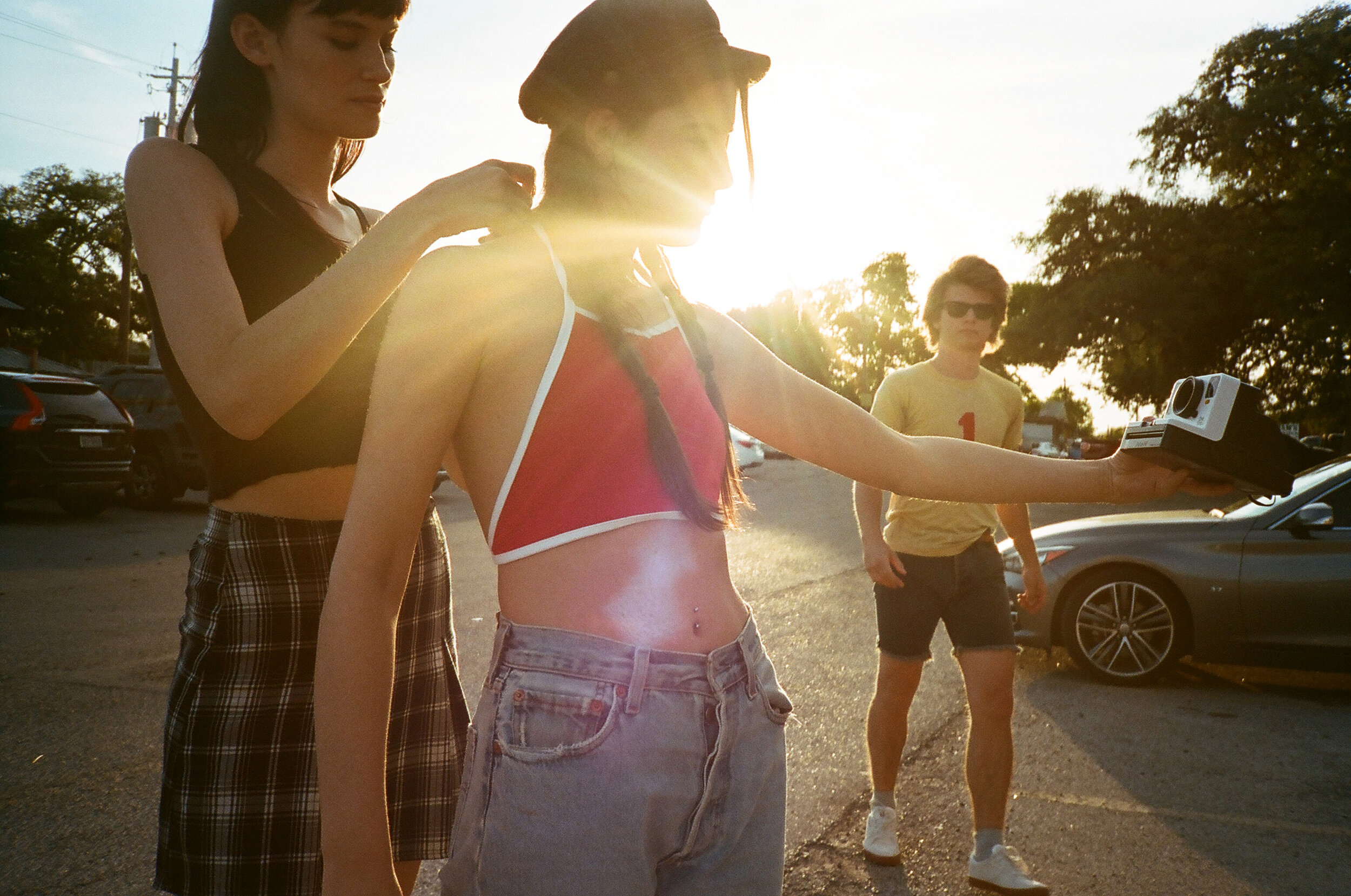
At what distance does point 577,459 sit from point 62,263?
2432 inches

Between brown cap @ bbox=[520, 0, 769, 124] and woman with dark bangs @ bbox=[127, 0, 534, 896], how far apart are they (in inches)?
6.1

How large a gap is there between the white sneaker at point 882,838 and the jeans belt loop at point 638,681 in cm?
279

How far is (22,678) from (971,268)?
5.43m

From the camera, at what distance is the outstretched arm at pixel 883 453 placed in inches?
62.8

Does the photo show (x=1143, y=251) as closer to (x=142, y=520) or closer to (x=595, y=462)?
(x=142, y=520)

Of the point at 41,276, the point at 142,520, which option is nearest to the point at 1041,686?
the point at 142,520

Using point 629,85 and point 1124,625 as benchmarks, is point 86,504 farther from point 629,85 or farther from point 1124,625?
point 629,85

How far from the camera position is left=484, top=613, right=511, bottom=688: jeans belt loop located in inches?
50.2

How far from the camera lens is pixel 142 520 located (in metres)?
13.2

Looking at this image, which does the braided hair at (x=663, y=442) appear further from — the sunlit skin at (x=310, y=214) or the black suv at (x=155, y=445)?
the black suv at (x=155, y=445)

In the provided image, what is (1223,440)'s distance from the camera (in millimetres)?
1773

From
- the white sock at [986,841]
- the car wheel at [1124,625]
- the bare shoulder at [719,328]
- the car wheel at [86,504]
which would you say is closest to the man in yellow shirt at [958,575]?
the white sock at [986,841]

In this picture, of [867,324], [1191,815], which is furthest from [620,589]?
[867,324]

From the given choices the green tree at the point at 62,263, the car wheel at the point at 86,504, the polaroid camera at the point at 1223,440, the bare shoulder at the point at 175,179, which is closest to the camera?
the bare shoulder at the point at 175,179
